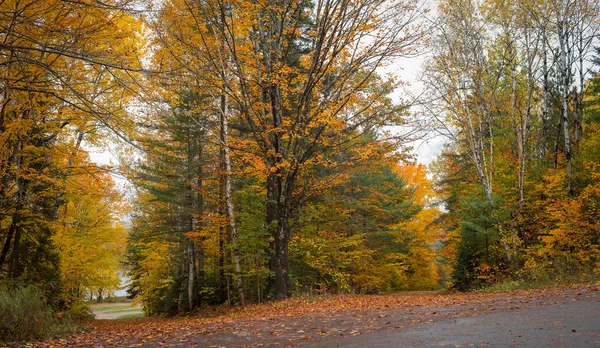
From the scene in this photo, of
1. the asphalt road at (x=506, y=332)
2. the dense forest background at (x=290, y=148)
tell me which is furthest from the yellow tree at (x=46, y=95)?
the asphalt road at (x=506, y=332)

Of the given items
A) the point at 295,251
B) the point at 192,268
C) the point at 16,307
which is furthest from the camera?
the point at 192,268

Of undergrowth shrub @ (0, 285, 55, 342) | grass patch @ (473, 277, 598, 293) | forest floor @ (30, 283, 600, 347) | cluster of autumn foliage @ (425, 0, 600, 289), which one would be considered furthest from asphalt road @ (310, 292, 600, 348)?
cluster of autumn foliage @ (425, 0, 600, 289)

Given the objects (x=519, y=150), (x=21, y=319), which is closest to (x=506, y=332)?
(x=21, y=319)

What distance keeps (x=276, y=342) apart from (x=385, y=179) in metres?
17.8

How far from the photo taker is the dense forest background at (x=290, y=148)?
1017cm

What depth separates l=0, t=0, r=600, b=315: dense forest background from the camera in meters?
10.2

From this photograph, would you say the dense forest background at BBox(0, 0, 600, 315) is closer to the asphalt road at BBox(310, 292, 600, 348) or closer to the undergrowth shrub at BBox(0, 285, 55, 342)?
the undergrowth shrub at BBox(0, 285, 55, 342)

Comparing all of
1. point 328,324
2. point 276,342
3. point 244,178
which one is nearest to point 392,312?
point 328,324

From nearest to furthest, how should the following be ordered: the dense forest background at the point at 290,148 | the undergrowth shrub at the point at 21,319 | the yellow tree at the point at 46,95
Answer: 1. the yellow tree at the point at 46,95
2. the undergrowth shrub at the point at 21,319
3. the dense forest background at the point at 290,148

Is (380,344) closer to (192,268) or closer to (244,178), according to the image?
(244,178)

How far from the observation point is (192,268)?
1688 centimetres

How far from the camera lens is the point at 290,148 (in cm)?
1230

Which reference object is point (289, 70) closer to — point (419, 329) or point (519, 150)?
point (419, 329)

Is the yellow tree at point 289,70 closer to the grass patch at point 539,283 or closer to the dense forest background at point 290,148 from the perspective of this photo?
the dense forest background at point 290,148
